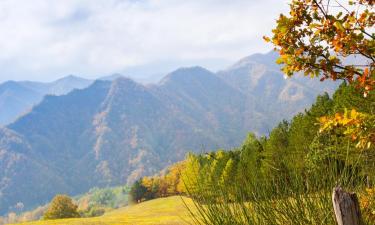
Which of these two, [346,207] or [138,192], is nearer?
[346,207]

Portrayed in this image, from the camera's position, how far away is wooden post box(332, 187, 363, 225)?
4750mm

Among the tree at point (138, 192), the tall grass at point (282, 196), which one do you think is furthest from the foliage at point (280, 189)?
the tree at point (138, 192)

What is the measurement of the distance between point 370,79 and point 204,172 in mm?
2871

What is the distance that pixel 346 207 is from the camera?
188 inches

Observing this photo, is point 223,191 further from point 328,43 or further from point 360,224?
point 328,43

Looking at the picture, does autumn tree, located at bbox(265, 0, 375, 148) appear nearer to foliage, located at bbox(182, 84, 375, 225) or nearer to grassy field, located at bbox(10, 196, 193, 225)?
foliage, located at bbox(182, 84, 375, 225)

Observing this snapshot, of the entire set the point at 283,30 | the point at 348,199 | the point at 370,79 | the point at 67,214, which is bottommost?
the point at 67,214

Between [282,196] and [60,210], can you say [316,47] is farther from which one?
[60,210]

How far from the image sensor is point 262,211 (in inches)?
245

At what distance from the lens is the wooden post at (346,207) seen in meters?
4.75

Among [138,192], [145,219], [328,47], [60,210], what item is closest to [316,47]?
[328,47]

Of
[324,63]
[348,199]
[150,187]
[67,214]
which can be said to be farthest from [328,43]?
[150,187]

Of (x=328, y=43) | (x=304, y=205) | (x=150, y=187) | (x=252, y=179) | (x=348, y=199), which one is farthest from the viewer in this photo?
(x=150, y=187)

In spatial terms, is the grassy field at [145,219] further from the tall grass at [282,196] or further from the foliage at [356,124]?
the foliage at [356,124]
